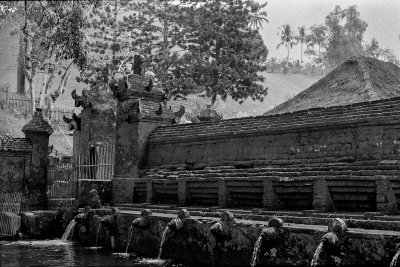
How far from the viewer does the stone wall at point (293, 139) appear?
38.3ft

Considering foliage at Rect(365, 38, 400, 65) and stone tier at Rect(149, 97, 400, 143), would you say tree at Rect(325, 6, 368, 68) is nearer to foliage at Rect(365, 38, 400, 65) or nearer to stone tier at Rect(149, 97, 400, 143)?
foliage at Rect(365, 38, 400, 65)

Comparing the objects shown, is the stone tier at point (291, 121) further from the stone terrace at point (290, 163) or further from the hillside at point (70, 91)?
the hillside at point (70, 91)

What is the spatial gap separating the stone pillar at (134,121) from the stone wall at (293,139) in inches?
30.4

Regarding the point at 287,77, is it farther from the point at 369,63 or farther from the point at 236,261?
the point at 236,261

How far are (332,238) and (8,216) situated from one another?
13274 mm

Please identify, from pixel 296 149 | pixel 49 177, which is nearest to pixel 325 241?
pixel 296 149

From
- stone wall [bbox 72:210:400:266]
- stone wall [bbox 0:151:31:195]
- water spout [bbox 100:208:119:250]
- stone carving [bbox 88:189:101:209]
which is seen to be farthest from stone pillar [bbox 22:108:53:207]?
water spout [bbox 100:208:119:250]

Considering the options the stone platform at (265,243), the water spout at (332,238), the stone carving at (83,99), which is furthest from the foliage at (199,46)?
the water spout at (332,238)

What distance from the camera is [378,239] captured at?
791 cm

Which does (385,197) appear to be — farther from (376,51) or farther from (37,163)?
(376,51)

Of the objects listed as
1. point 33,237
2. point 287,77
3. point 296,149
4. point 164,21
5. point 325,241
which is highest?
point 287,77

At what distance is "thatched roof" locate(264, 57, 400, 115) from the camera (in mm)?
17969

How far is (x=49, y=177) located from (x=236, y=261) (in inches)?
483

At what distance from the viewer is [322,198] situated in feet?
36.8
